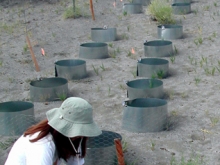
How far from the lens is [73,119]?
248cm

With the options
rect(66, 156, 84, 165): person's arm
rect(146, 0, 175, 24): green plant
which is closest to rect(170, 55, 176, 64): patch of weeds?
rect(146, 0, 175, 24): green plant

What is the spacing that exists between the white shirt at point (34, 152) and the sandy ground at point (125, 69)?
6.67ft

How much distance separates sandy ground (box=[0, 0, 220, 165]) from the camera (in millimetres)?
4734

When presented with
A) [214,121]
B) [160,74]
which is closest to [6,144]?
[214,121]

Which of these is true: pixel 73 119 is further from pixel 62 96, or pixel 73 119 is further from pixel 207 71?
pixel 207 71

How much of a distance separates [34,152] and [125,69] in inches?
187

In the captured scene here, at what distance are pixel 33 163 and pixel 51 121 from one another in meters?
0.23

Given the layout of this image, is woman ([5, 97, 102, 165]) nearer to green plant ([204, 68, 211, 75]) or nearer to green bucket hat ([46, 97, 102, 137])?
green bucket hat ([46, 97, 102, 137])

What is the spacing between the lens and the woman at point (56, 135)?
2426mm

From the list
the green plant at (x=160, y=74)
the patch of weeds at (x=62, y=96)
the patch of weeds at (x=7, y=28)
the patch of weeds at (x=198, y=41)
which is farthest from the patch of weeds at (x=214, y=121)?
the patch of weeds at (x=7, y=28)

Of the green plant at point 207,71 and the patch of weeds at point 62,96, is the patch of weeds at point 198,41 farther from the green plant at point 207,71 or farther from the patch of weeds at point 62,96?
the patch of weeds at point 62,96

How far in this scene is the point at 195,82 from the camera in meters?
6.35

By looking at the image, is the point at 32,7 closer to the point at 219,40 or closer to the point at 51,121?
the point at 219,40

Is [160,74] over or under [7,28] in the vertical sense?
under
